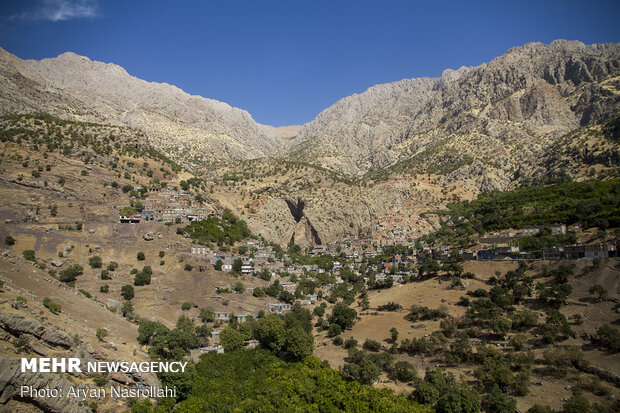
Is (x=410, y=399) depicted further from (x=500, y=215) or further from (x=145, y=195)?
(x=145, y=195)

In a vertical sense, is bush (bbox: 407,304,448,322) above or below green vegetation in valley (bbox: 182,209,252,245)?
below

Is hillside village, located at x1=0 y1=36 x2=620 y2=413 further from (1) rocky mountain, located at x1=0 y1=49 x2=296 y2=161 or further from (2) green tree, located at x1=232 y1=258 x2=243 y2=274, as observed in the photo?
(1) rocky mountain, located at x1=0 y1=49 x2=296 y2=161

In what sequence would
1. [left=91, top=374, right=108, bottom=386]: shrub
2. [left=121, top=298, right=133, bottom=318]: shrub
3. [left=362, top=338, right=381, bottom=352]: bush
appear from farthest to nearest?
[left=362, top=338, right=381, bottom=352]: bush < [left=121, top=298, right=133, bottom=318]: shrub < [left=91, top=374, right=108, bottom=386]: shrub

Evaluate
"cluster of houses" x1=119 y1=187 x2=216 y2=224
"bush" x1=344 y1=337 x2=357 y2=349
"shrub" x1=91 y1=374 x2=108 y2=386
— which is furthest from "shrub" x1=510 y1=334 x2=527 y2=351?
"cluster of houses" x1=119 y1=187 x2=216 y2=224

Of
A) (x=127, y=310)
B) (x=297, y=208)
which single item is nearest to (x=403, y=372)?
(x=127, y=310)

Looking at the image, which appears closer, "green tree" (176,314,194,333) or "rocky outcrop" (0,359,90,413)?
"rocky outcrop" (0,359,90,413)

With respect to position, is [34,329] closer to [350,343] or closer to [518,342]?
[350,343]

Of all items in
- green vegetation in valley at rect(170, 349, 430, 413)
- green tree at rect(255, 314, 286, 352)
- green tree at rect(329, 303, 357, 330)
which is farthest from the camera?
green tree at rect(329, 303, 357, 330)
